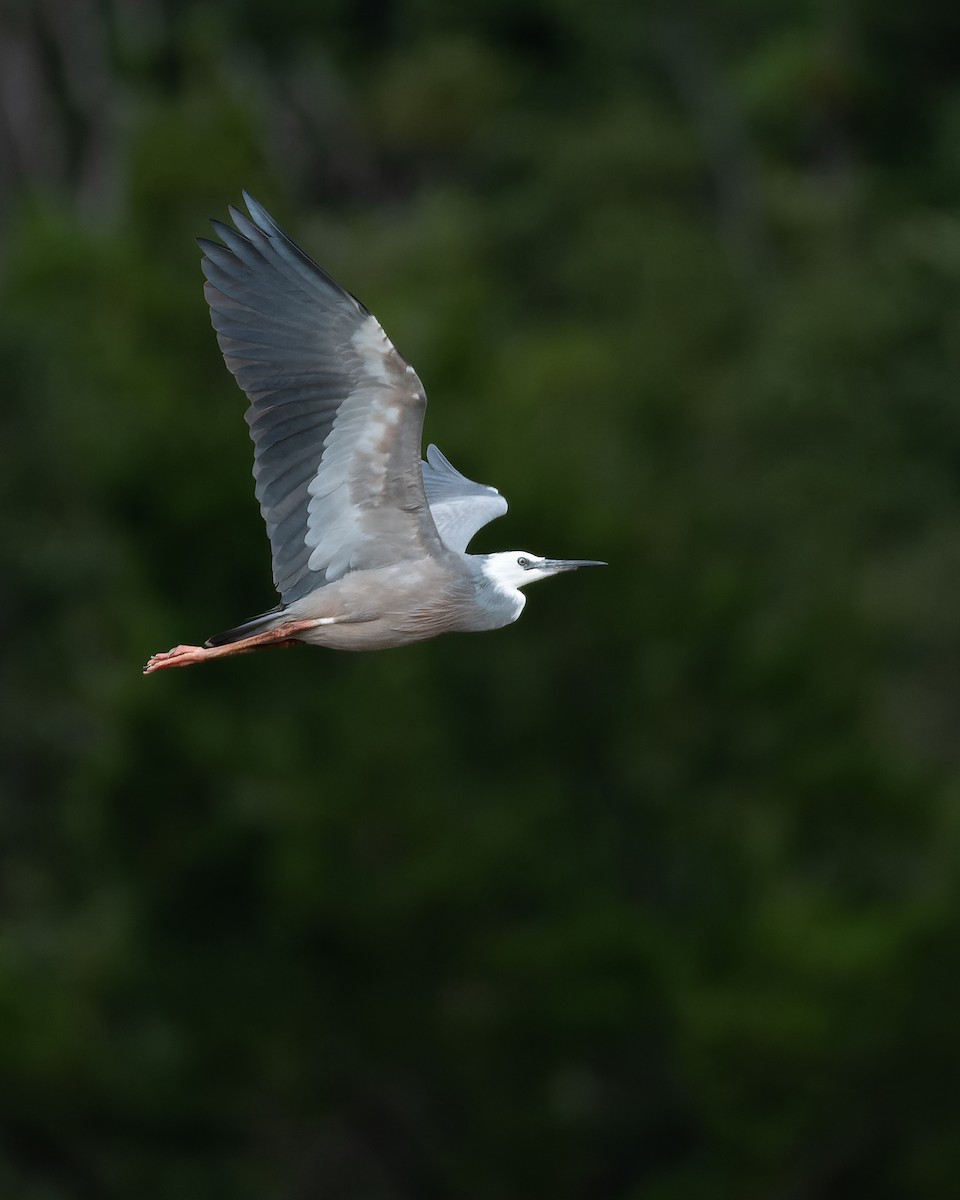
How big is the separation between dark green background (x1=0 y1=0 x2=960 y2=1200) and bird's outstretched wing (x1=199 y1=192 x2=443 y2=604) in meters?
14.1

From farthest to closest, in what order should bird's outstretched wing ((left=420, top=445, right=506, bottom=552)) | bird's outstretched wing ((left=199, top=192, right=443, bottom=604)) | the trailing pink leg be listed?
bird's outstretched wing ((left=420, top=445, right=506, bottom=552)) < the trailing pink leg < bird's outstretched wing ((left=199, top=192, right=443, bottom=604))

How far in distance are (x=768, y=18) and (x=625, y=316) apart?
41.7 ft

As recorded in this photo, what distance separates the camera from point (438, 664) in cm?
2689

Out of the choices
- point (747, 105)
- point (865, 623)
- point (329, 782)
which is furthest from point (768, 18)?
point (329, 782)

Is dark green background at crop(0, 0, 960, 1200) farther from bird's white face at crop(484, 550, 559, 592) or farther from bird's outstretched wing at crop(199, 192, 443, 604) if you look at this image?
bird's outstretched wing at crop(199, 192, 443, 604)

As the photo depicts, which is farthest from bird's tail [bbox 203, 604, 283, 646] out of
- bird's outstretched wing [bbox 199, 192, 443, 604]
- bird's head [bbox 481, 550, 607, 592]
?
bird's head [bbox 481, 550, 607, 592]

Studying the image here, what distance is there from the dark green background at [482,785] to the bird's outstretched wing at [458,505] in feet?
41.5

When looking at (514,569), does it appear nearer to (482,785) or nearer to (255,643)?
(255,643)

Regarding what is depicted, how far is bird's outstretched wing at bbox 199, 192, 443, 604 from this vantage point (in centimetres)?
966

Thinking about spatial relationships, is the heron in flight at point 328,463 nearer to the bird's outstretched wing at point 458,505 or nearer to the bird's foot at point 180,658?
the bird's foot at point 180,658

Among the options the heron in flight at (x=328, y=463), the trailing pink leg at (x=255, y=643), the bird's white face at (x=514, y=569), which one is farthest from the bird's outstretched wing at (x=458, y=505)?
the trailing pink leg at (x=255, y=643)

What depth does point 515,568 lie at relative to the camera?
10.5 m

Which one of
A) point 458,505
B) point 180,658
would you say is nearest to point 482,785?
point 458,505

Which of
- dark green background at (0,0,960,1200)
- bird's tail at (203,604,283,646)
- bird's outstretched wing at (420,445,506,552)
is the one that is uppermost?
bird's outstretched wing at (420,445,506,552)
